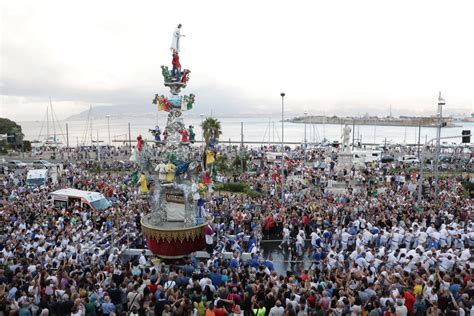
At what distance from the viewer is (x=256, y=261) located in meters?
12.4

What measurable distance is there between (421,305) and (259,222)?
1063 cm

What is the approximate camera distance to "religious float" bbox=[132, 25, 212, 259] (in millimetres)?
15117

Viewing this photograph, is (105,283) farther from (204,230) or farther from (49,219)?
(49,219)

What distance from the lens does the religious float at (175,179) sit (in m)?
15.1

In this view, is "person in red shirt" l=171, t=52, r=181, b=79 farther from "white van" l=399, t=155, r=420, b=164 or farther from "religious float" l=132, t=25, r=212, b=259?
"white van" l=399, t=155, r=420, b=164

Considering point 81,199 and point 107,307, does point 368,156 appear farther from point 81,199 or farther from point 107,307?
point 107,307

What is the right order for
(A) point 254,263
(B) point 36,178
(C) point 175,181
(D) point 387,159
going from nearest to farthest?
(A) point 254,263 < (C) point 175,181 < (B) point 36,178 < (D) point 387,159

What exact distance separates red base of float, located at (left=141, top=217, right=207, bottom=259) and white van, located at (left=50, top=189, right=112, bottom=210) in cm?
791

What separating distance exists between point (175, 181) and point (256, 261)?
531 cm

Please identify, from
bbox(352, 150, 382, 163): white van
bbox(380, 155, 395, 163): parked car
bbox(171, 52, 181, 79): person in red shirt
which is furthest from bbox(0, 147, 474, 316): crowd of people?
bbox(380, 155, 395, 163): parked car

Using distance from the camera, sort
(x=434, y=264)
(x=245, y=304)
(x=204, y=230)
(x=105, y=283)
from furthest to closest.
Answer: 1. (x=204, y=230)
2. (x=434, y=264)
3. (x=105, y=283)
4. (x=245, y=304)

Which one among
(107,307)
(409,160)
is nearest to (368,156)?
(409,160)

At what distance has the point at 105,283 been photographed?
10758 mm

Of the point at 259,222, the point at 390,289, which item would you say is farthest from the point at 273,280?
the point at 259,222
